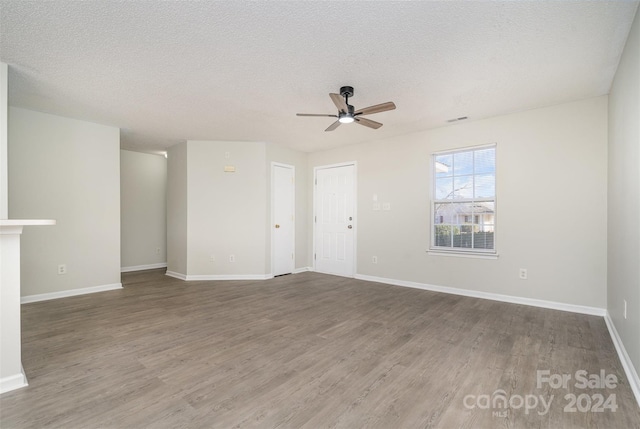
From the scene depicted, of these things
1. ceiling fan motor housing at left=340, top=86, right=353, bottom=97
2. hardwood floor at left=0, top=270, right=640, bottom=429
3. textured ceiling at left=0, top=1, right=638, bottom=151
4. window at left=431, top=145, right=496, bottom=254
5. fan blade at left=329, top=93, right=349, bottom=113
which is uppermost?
textured ceiling at left=0, top=1, right=638, bottom=151

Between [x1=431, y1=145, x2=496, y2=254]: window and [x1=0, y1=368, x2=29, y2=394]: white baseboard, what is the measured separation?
186 inches

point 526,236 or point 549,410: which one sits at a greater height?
point 526,236

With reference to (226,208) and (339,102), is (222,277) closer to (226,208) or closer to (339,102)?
(226,208)

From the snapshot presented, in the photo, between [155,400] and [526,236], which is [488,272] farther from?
[155,400]

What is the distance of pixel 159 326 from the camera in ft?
10.5

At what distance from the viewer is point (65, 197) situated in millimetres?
4336

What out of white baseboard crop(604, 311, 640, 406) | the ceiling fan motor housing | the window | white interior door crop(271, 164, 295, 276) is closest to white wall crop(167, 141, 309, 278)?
white interior door crop(271, 164, 295, 276)

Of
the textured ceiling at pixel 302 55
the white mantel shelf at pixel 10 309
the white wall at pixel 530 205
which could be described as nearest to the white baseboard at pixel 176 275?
the textured ceiling at pixel 302 55

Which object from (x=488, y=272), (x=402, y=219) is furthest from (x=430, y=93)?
(x=488, y=272)

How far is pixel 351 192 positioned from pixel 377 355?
371 cm

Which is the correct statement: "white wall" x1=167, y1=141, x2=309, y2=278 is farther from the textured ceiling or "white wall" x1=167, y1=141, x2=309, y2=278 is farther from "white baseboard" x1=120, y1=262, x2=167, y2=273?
"white baseboard" x1=120, y1=262, x2=167, y2=273

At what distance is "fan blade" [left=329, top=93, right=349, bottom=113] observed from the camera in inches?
115

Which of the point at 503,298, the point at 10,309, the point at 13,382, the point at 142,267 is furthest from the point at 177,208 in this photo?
the point at 503,298

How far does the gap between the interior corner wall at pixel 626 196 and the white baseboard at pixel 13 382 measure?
4.11m
